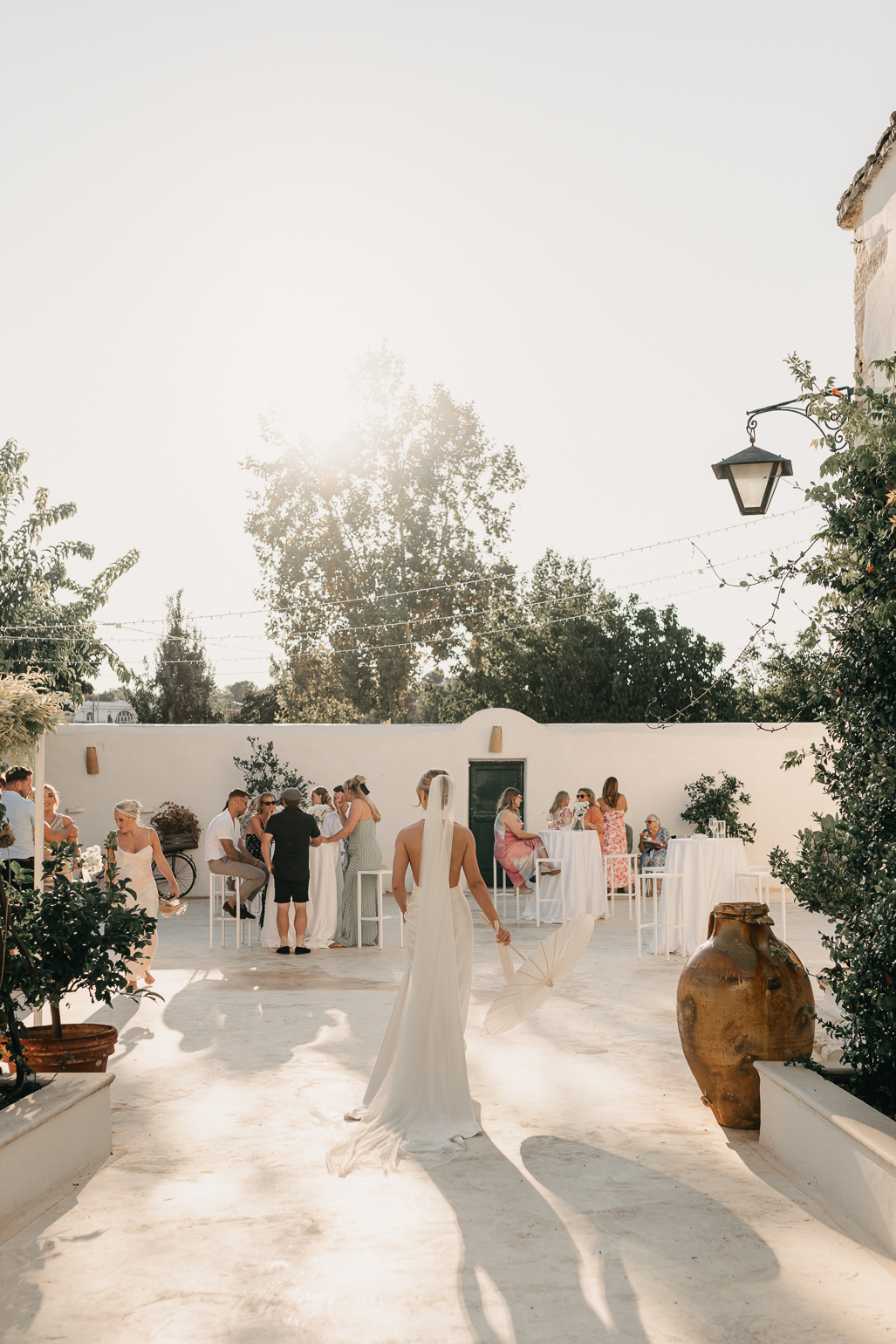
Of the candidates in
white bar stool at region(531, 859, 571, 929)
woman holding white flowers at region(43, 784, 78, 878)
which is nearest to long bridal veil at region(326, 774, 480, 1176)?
woman holding white flowers at region(43, 784, 78, 878)

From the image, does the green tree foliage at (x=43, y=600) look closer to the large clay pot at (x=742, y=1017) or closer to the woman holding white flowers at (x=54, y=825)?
the woman holding white flowers at (x=54, y=825)

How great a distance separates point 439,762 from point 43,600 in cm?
1068

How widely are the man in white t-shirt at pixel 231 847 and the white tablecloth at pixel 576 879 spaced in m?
3.25

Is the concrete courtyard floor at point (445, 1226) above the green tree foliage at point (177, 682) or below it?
below

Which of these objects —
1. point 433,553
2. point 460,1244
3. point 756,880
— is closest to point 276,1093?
point 460,1244

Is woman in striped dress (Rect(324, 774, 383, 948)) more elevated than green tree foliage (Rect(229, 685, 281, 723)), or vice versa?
green tree foliage (Rect(229, 685, 281, 723))

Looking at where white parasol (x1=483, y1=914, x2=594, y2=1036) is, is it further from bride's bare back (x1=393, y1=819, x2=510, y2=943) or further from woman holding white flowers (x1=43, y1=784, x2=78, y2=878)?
woman holding white flowers (x1=43, y1=784, x2=78, y2=878)

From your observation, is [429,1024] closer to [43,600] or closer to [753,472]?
[753,472]

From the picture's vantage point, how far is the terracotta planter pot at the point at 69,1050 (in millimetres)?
4871

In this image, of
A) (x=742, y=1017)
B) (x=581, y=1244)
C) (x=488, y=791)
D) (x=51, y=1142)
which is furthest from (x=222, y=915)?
(x=581, y=1244)

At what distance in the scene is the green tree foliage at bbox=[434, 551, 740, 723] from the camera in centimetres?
2895

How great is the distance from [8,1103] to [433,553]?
2323 centimetres

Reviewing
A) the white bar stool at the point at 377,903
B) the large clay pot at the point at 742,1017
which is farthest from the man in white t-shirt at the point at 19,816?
the large clay pot at the point at 742,1017

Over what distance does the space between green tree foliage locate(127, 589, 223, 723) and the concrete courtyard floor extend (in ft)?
99.1
